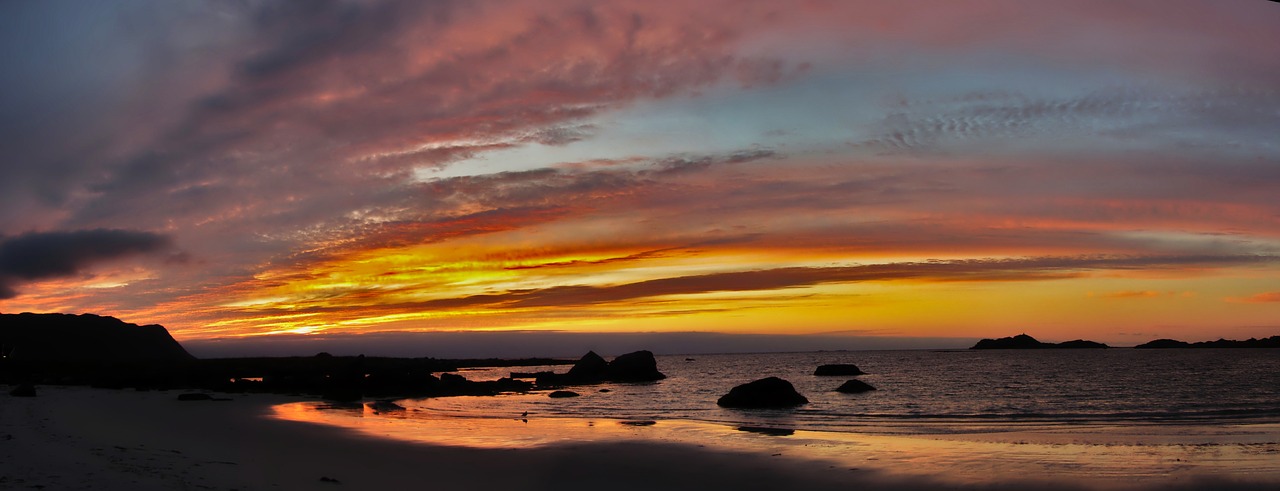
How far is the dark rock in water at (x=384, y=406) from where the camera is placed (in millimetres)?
40719

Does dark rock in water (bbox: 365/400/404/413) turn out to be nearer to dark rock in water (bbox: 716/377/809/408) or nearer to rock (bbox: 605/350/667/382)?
dark rock in water (bbox: 716/377/809/408)

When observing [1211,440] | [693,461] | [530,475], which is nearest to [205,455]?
[530,475]

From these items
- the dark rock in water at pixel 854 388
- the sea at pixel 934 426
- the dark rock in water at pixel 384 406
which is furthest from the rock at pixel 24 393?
the dark rock in water at pixel 854 388

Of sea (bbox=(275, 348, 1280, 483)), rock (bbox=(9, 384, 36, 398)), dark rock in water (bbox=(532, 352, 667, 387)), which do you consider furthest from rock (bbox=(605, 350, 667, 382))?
rock (bbox=(9, 384, 36, 398))

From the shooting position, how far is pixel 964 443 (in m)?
24.0

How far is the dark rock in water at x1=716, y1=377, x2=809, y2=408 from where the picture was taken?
127 feet

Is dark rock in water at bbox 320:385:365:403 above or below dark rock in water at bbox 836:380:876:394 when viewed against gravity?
above

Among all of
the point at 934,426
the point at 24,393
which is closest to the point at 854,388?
the point at 934,426

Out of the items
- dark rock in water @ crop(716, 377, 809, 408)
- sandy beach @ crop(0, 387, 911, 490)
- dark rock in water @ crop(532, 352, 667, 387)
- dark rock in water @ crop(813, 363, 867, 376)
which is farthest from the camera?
dark rock in water @ crop(813, 363, 867, 376)

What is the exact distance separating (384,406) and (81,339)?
470 ft

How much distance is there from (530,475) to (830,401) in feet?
96.7

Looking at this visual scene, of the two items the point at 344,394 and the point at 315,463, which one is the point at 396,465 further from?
the point at 344,394

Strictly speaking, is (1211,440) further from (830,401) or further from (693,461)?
(830,401)

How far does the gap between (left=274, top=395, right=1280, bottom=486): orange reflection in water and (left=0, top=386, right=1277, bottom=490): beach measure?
256 mm
